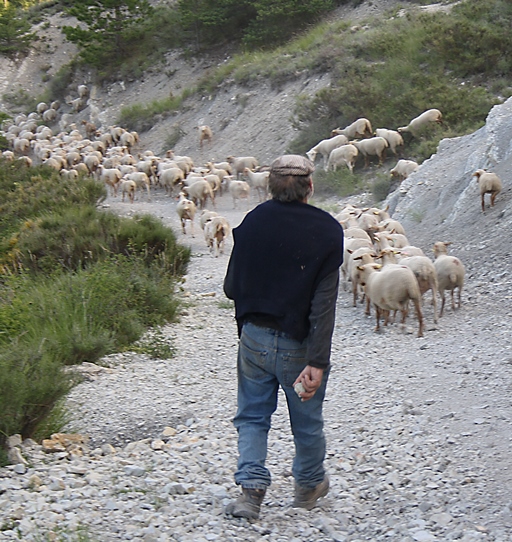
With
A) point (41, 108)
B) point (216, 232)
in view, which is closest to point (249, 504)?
point (216, 232)

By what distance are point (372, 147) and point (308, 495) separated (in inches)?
595

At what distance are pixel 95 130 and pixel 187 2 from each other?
7093 mm

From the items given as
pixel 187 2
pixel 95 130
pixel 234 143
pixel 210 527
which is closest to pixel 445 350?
pixel 210 527

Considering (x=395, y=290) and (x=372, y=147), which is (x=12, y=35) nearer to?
(x=372, y=147)

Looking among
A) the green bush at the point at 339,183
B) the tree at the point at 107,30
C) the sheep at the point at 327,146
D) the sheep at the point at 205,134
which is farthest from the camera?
the tree at the point at 107,30

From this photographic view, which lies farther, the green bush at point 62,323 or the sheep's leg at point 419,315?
the sheep's leg at point 419,315

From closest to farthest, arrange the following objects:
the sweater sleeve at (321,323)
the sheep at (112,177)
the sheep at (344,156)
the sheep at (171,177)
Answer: the sweater sleeve at (321,323) < the sheep at (344,156) < the sheep at (171,177) < the sheep at (112,177)

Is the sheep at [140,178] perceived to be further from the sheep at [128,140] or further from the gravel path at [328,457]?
the gravel path at [328,457]

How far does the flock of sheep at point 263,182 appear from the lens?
8469 millimetres

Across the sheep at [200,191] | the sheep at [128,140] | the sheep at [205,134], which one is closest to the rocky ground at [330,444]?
the sheep at [200,191]

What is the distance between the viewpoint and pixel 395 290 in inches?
317

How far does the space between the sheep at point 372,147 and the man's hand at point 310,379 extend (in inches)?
599

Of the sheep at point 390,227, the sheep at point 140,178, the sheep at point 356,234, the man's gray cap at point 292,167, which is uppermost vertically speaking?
the man's gray cap at point 292,167

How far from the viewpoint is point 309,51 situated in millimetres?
27203
